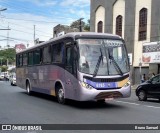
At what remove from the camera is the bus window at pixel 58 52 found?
16.0 m

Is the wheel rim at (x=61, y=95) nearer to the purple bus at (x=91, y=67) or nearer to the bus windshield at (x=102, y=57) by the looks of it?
the purple bus at (x=91, y=67)

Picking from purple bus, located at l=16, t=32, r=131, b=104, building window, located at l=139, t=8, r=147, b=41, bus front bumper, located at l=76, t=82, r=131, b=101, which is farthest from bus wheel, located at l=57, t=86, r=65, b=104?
building window, located at l=139, t=8, r=147, b=41

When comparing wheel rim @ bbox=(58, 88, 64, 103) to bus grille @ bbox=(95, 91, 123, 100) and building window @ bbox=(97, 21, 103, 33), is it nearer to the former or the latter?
bus grille @ bbox=(95, 91, 123, 100)

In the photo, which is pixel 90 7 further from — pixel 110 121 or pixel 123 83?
pixel 110 121

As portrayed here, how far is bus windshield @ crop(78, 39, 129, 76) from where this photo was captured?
46.2ft

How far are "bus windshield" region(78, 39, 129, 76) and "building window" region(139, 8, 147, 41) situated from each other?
24733 mm

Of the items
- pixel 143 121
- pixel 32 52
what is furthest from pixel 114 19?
pixel 143 121

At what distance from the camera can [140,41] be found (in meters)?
39.7

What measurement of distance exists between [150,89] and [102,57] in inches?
255

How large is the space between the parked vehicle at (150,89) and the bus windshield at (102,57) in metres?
5.22

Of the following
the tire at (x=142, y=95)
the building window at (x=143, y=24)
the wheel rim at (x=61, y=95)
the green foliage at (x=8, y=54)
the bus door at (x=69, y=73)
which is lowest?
the tire at (x=142, y=95)

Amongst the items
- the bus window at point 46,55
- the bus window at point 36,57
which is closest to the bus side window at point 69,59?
the bus window at point 46,55

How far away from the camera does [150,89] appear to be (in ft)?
65.0

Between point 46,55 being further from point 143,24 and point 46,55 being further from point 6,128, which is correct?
point 143,24
